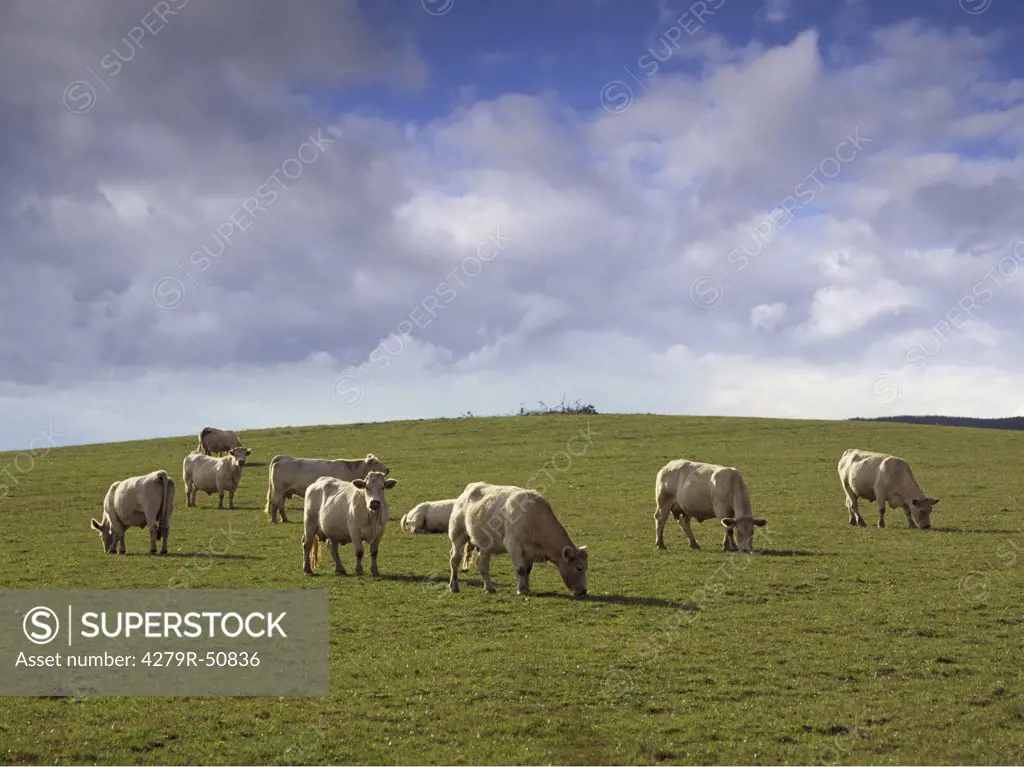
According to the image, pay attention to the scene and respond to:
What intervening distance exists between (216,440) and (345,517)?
104ft

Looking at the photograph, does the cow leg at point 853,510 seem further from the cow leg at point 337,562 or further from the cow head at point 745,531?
the cow leg at point 337,562

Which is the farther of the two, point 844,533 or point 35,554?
point 844,533

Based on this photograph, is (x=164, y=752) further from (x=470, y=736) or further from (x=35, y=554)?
(x=35, y=554)

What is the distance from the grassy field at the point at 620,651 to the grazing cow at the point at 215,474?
2.06 metres

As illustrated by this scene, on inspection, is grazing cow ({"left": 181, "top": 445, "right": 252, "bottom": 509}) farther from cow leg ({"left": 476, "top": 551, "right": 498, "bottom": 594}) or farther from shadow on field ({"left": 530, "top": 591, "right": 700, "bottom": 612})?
shadow on field ({"left": 530, "top": 591, "right": 700, "bottom": 612})

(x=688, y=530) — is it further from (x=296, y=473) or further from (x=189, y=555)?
(x=296, y=473)

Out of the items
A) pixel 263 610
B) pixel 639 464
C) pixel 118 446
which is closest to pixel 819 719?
pixel 263 610

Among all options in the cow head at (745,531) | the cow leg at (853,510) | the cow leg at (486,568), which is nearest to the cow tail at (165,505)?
the cow leg at (486,568)

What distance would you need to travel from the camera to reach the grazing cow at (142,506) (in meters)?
24.6

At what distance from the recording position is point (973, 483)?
1603 inches

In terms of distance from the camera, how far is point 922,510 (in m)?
29.0

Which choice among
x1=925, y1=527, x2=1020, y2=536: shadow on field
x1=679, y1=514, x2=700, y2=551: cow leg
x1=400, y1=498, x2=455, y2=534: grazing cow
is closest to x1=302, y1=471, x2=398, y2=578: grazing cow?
x1=400, y1=498, x2=455, y2=534: grazing cow

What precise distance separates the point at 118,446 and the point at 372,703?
55459mm

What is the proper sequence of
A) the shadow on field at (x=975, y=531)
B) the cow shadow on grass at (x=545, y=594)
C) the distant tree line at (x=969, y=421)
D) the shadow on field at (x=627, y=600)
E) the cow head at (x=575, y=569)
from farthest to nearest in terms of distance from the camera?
the distant tree line at (x=969, y=421)
the shadow on field at (x=975, y=531)
the cow head at (x=575, y=569)
the cow shadow on grass at (x=545, y=594)
the shadow on field at (x=627, y=600)
